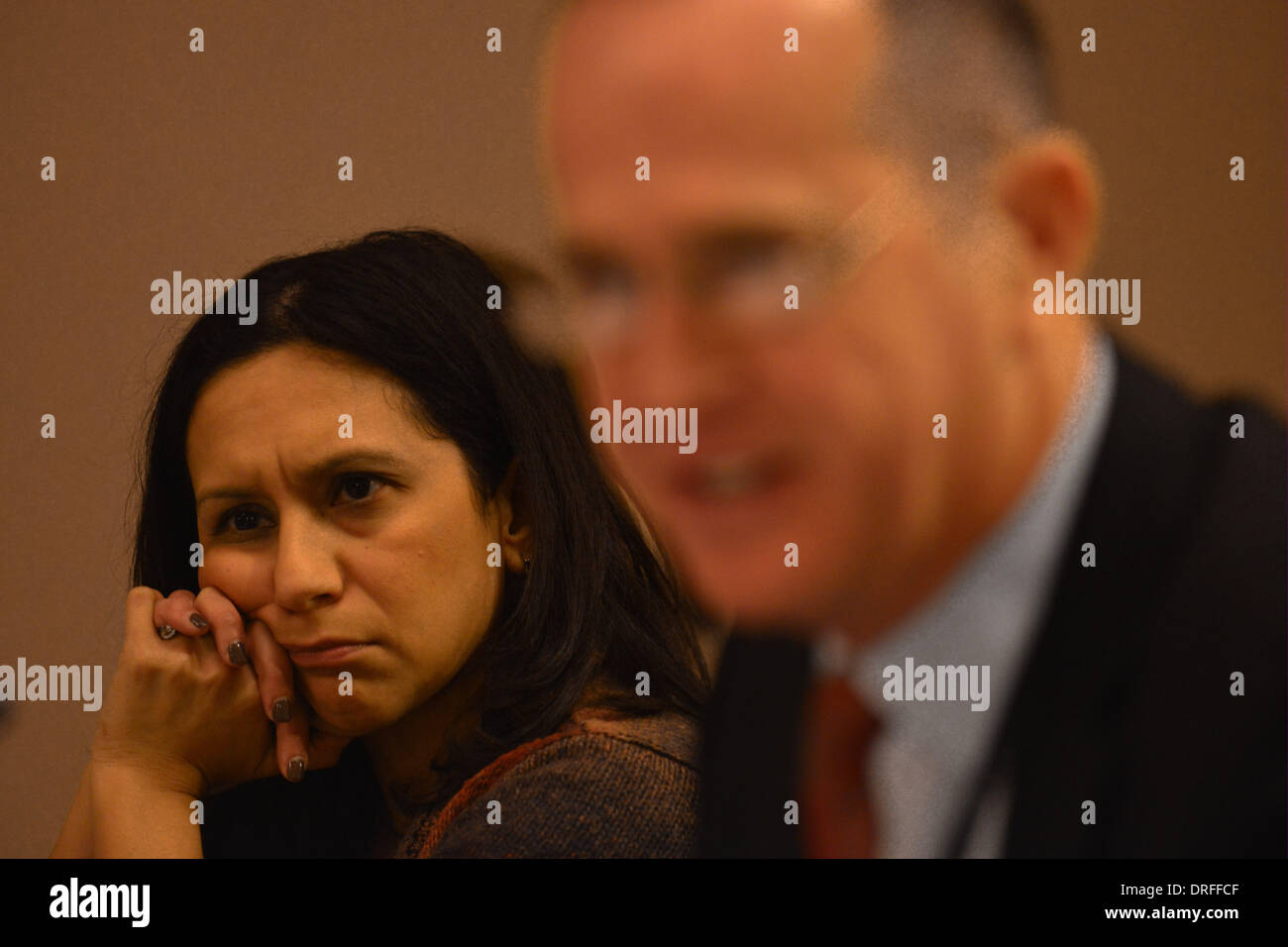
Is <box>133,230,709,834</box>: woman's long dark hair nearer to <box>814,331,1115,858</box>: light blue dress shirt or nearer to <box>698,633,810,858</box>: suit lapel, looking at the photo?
<box>698,633,810,858</box>: suit lapel

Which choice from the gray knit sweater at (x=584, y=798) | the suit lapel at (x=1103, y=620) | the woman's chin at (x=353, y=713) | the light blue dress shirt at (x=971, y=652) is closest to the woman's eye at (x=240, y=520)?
the woman's chin at (x=353, y=713)

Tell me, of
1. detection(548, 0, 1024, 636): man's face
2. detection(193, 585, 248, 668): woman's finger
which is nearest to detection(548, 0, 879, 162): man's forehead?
detection(548, 0, 1024, 636): man's face

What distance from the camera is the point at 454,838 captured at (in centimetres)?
126

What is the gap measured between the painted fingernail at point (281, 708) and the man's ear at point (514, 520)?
295 millimetres

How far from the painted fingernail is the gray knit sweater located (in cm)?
22

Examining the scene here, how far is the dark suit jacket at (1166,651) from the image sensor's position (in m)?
1.04

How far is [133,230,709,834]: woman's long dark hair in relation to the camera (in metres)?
1.35

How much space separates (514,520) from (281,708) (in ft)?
1.12

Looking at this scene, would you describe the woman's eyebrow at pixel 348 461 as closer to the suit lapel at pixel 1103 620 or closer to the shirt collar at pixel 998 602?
the shirt collar at pixel 998 602

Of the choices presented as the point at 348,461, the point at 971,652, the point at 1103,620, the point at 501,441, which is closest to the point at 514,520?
the point at 501,441

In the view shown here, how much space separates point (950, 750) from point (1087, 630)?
Result: 199mm

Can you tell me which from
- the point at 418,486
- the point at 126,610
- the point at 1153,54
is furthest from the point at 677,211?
the point at 126,610

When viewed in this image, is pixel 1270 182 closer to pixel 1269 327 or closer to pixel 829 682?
pixel 1269 327

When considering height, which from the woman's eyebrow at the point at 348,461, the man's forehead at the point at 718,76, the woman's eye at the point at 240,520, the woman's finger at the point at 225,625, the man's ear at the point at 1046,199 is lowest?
the woman's finger at the point at 225,625
